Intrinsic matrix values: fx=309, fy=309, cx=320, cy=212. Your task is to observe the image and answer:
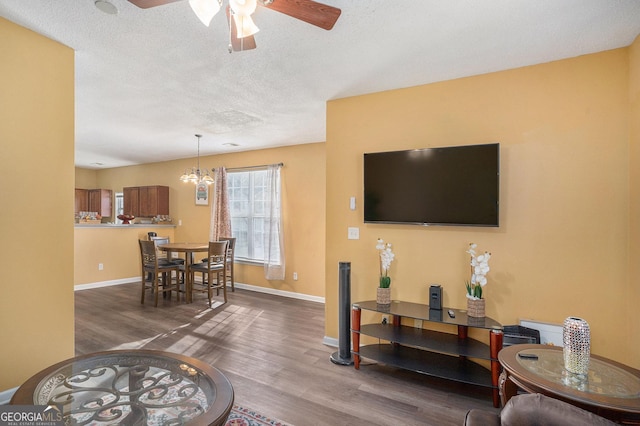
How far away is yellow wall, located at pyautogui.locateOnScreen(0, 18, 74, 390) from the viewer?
203cm

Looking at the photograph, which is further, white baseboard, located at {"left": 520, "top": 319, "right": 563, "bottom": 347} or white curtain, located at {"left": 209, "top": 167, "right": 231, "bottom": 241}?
white curtain, located at {"left": 209, "top": 167, "right": 231, "bottom": 241}

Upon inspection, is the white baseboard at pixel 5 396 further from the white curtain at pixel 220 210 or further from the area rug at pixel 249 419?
the white curtain at pixel 220 210

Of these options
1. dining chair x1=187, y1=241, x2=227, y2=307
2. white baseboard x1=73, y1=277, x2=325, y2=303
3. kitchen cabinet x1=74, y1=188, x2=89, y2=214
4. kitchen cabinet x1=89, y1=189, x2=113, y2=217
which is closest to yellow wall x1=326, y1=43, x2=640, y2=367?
white baseboard x1=73, y1=277, x2=325, y2=303

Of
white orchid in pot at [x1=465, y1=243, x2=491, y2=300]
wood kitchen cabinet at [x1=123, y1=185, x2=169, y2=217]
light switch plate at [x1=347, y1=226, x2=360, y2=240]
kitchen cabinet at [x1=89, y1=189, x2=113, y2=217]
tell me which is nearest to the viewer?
white orchid in pot at [x1=465, y1=243, x2=491, y2=300]

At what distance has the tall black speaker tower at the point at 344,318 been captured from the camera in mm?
2904

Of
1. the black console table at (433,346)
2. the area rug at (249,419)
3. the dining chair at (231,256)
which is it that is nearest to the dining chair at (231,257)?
the dining chair at (231,256)

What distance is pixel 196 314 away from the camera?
4258mm

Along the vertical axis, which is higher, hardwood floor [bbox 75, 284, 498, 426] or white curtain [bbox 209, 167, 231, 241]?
white curtain [bbox 209, 167, 231, 241]

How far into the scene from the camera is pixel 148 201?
6.96 meters

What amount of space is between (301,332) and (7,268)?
266cm

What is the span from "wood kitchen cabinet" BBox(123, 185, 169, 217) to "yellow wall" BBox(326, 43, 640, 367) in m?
5.55

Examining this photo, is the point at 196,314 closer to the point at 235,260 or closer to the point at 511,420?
the point at 235,260

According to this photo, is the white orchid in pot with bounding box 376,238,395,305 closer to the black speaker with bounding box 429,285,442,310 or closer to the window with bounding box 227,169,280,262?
the black speaker with bounding box 429,285,442,310

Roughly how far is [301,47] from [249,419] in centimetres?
261
